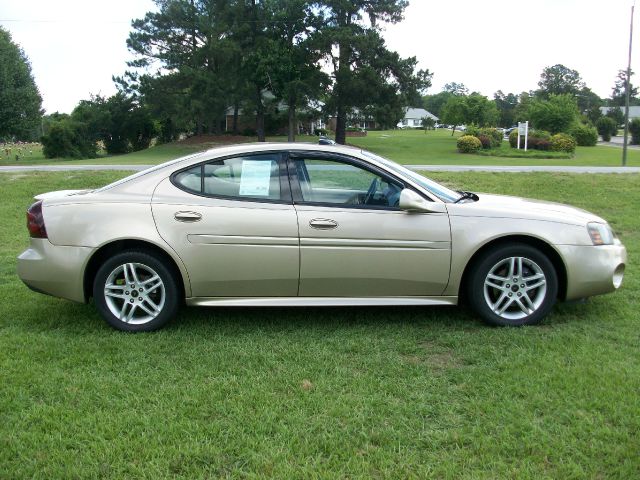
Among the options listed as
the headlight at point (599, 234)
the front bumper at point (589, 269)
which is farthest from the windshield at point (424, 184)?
the headlight at point (599, 234)

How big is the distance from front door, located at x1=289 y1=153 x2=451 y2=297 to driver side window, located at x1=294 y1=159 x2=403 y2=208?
0.03 metres

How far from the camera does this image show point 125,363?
3904 mm

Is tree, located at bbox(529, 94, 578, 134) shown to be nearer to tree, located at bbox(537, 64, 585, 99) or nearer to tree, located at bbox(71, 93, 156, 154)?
tree, located at bbox(71, 93, 156, 154)

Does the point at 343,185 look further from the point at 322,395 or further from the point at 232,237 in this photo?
the point at 322,395

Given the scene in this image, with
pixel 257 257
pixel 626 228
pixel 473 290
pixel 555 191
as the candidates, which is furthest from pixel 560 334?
pixel 555 191

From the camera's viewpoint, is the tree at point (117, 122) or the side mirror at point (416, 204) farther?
the tree at point (117, 122)

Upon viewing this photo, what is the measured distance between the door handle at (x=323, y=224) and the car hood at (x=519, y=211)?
0.92 meters

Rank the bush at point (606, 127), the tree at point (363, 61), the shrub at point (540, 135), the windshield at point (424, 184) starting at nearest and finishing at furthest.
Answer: the windshield at point (424, 184)
the tree at point (363, 61)
the shrub at point (540, 135)
the bush at point (606, 127)

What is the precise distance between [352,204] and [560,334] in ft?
6.04

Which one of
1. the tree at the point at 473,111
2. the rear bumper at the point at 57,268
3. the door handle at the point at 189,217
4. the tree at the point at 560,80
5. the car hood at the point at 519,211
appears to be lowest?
the rear bumper at the point at 57,268

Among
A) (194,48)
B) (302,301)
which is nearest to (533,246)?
(302,301)

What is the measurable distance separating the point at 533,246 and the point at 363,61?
110 feet

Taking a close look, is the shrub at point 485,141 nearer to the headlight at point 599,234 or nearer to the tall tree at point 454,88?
the headlight at point 599,234

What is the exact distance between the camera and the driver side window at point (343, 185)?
4637 mm
